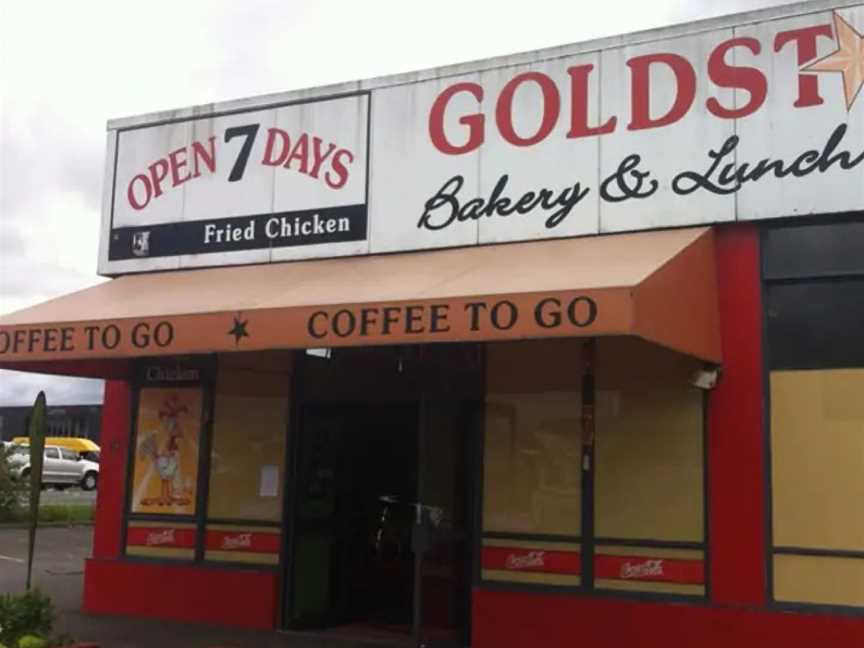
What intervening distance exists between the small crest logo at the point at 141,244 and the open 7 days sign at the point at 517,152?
15 mm

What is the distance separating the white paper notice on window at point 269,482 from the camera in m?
9.84

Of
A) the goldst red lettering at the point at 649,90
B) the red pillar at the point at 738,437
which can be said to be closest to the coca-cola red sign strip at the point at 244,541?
the red pillar at the point at 738,437

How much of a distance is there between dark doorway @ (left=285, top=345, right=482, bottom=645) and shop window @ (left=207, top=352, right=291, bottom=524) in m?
0.24

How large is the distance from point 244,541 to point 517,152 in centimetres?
450

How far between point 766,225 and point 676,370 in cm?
131

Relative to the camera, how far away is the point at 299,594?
9.64 metres

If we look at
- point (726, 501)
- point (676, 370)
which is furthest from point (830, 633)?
point (676, 370)

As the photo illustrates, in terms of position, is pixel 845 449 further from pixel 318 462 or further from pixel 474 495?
pixel 318 462

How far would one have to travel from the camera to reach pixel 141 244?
416 inches

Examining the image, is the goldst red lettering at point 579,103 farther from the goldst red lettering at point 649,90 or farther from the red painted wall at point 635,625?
the red painted wall at point 635,625

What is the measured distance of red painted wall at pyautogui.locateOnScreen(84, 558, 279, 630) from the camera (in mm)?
9648

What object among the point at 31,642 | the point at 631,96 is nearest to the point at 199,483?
the point at 31,642

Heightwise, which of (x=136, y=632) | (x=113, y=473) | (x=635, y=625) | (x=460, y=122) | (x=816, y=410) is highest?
(x=460, y=122)

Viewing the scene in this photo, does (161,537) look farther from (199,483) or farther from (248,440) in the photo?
(248,440)
